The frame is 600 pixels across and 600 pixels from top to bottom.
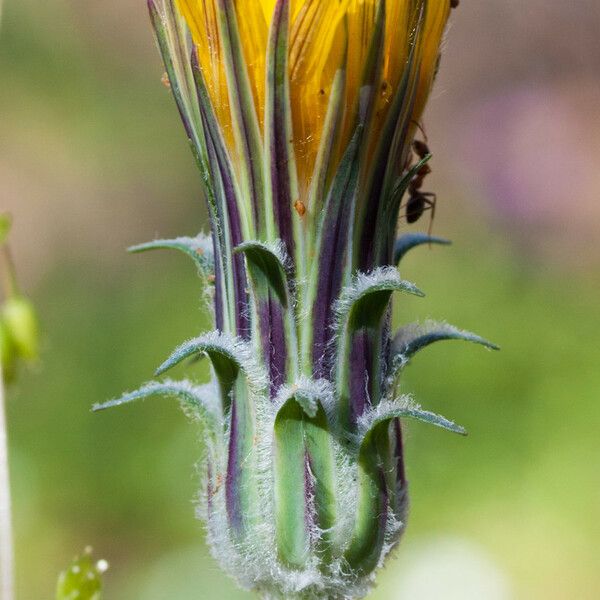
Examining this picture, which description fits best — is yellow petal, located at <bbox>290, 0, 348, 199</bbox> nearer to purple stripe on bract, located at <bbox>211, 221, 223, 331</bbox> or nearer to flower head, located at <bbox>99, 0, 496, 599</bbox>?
flower head, located at <bbox>99, 0, 496, 599</bbox>

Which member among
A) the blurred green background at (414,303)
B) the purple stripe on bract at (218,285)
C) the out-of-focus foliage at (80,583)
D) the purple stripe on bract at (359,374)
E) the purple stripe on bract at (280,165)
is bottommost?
the blurred green background at (414,303)

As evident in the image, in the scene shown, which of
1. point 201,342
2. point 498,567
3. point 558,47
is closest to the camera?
point 201,342

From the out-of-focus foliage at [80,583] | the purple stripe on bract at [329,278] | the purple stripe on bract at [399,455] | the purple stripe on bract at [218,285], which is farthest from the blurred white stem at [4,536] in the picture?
the purple stripe on bract at [399,455]

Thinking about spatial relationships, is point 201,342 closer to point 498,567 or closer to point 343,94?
point 343,94

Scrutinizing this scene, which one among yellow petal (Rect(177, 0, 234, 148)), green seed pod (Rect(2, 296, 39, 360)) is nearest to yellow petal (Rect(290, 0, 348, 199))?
yellow petal (Rect(177, 0, 234, 148))

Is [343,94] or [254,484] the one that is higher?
[343,94]

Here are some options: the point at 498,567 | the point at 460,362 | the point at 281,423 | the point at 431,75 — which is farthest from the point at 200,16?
the point at 460,362

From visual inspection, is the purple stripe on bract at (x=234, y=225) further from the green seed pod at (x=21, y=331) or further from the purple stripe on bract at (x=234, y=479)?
the green seed pod at (x=21, y=331)
